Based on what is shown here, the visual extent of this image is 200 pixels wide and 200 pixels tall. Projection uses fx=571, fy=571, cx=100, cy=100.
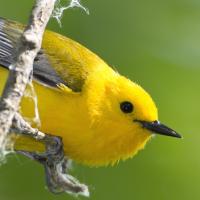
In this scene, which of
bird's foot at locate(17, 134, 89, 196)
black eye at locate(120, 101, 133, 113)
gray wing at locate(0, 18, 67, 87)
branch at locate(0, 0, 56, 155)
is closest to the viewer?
branch at locate(0, 0, 56, 155)

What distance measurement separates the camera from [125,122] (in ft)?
11.5

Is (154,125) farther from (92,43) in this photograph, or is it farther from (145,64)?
(92,43)

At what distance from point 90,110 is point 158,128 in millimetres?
424

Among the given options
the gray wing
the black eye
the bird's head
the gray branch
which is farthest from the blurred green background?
the gray branch

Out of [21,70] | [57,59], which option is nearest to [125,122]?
[57,59]

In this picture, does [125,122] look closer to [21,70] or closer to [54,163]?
[54,163]

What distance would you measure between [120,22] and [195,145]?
934 mm

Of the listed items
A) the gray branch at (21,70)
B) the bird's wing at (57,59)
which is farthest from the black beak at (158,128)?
the gray branch at (21,70)

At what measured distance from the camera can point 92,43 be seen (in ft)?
11.8

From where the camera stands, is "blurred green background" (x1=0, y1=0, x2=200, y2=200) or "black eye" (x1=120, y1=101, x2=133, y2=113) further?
"black eye" (x1=120, y1=101, x2=133, y2=113)

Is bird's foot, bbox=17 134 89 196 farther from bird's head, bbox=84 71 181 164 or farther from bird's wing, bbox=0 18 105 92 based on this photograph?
bird's wing, bbox=0 18 105 92

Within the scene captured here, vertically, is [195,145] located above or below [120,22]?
below

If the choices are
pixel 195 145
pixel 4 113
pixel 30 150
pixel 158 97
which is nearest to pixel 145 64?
pixel 158 97

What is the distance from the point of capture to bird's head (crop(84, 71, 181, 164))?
3.41 meters
